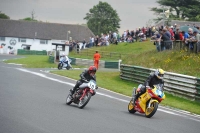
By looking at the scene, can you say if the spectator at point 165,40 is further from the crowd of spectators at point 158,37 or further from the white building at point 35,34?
the white building at point 35,34

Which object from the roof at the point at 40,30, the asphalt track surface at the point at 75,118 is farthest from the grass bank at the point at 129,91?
the roof at the point at 40,30

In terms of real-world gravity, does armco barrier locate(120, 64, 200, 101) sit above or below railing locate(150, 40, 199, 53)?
below

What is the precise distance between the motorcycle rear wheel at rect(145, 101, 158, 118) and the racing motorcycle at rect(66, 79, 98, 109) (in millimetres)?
1908

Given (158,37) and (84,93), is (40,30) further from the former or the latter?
(84,93)

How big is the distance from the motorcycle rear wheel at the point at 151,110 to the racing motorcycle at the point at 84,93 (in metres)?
1.91

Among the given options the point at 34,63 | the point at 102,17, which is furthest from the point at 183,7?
the point at 102,17

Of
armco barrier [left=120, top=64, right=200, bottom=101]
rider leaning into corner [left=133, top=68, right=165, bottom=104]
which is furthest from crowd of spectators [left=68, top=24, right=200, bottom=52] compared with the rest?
rider leaning into corner [left=133, top=68, right=165, bottom=104]

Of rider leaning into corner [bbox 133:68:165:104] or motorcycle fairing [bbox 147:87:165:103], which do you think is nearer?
motorcycle fairing [bbox 147:87:165:103]

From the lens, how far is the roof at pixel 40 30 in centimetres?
11238

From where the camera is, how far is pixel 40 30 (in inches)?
4493

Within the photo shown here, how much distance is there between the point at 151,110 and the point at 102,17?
116636 millimetres

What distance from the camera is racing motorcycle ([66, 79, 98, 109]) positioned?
53.4 feet

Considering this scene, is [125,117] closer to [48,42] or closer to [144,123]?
[144,123]

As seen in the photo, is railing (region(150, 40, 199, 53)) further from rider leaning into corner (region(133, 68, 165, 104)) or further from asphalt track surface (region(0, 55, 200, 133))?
rider leaning into corner (region(133, 68, 165, 104))
